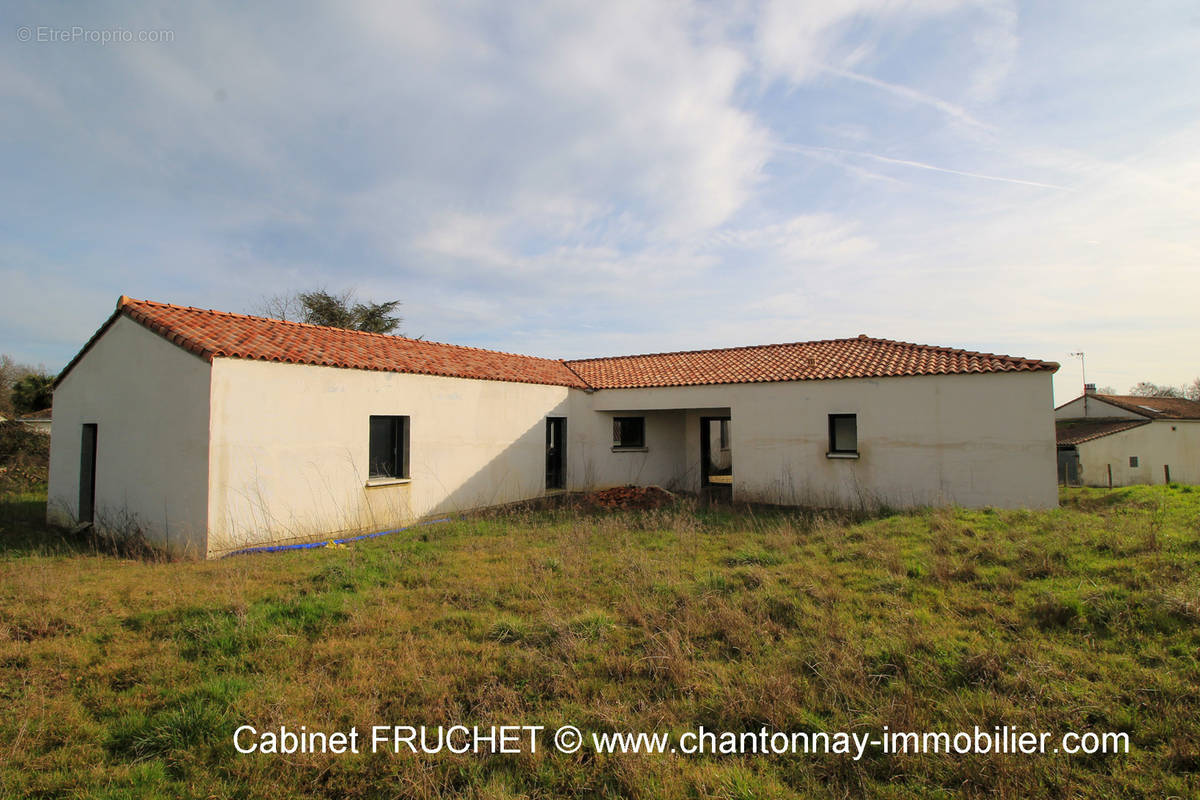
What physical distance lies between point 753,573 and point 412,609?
4.10m

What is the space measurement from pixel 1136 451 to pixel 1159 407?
6.30 m

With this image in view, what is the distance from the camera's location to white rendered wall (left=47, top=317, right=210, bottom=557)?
8.73 meters

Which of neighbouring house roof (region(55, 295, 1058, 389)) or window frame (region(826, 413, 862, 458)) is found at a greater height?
neighbouring house roof (region(55, 295, 1058, 389))

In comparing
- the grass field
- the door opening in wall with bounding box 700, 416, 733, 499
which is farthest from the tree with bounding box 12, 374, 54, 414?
the door opening in wall with bounding box 700, 416, 733, 499

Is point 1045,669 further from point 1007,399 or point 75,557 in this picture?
point 75,557

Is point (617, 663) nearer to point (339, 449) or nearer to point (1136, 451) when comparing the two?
point (339, 449)

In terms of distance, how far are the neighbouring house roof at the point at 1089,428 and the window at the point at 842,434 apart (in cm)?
1808

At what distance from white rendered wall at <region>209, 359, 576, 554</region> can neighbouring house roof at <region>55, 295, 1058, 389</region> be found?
416 millimetres

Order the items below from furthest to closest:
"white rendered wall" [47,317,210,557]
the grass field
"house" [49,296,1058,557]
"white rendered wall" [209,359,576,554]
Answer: "house" [49,296,1058,557] < "white rendered wall" [209,359,576,554] < "white rendered wall" [47,317,210,557] < the grass field

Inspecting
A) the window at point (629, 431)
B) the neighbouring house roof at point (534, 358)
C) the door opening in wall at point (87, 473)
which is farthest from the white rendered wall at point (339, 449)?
the door opening in wall at point (87, 473)

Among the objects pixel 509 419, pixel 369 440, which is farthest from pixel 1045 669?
pixel 509 419

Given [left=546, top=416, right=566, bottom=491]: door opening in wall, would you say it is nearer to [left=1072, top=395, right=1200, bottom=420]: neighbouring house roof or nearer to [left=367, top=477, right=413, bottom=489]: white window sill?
[left=367, top=477, right=413, bottom=489]: white window sill

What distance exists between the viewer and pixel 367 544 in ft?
31.2

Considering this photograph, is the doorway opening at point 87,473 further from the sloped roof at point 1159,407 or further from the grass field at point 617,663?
the sloped roof at point 1159,407
